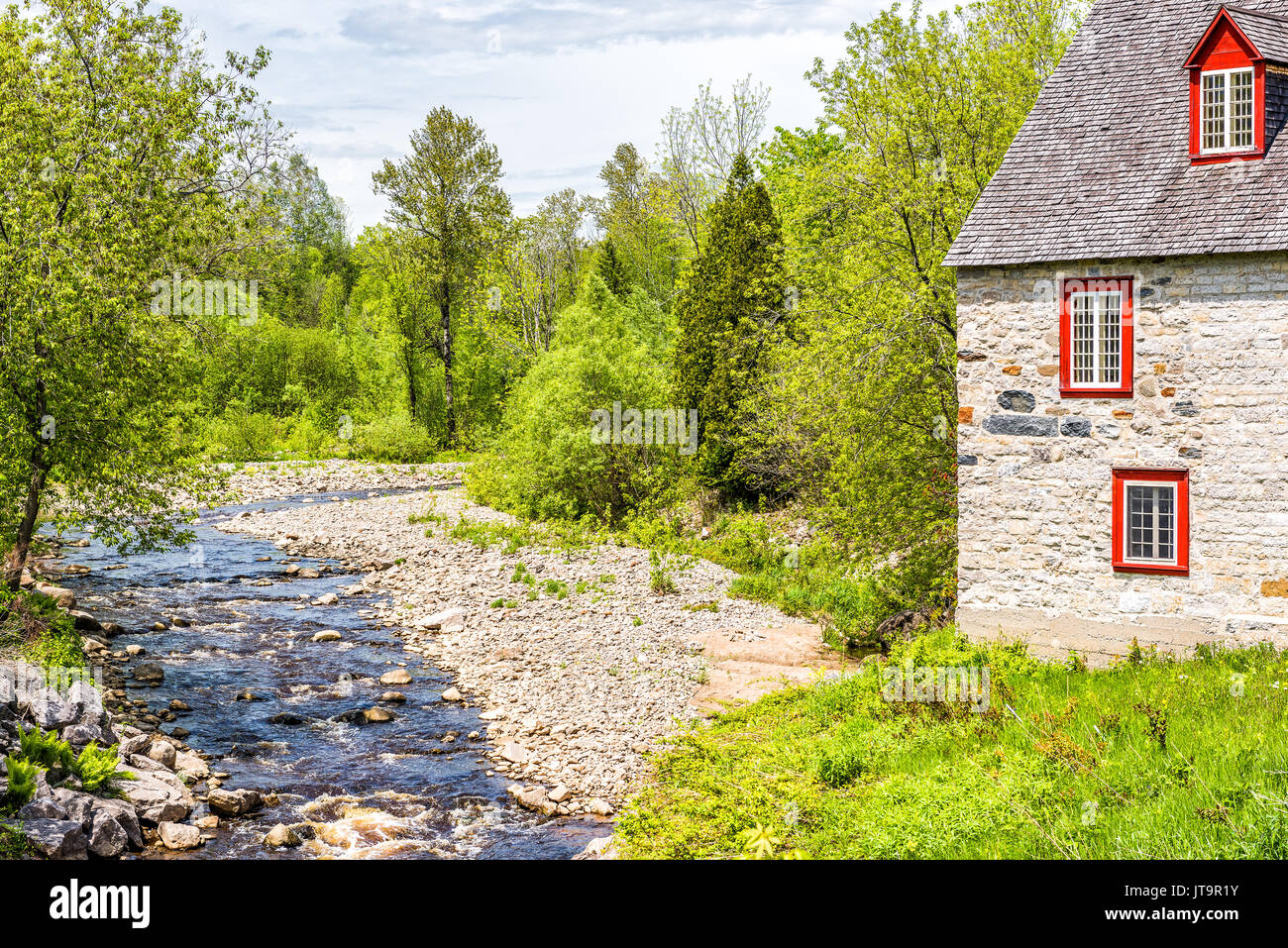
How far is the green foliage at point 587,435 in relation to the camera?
3006cm

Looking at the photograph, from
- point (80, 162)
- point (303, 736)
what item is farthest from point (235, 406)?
point (303, 736)

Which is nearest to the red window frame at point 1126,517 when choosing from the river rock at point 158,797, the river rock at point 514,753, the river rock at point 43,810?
the river rock at point 514,753

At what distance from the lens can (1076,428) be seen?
1523 cm

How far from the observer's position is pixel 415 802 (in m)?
13.8

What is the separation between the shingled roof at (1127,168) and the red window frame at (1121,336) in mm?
468

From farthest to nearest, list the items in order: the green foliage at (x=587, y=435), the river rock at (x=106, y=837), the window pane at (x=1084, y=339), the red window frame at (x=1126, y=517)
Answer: the green foliage at (x=587, y=435) → the window pane at (x=1084, y=339) → the red window frame at (x=1126, y=517) → the river rock at (x=106, y=837)

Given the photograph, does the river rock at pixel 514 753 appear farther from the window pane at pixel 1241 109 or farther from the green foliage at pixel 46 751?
the window pane at pixel 1241 109

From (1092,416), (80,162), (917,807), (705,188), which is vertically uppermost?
(705,188)

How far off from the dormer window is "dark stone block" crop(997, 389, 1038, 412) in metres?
4.19

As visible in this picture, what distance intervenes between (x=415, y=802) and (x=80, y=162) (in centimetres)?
1298

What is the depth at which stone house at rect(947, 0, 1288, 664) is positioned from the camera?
14164 mm

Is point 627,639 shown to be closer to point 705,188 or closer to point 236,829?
point 236,829

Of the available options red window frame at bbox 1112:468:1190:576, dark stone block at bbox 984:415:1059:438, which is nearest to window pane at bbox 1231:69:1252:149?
dark stone block at bbox 984:415:1059:438

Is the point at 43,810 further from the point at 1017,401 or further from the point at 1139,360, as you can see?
the point at 1139,360
